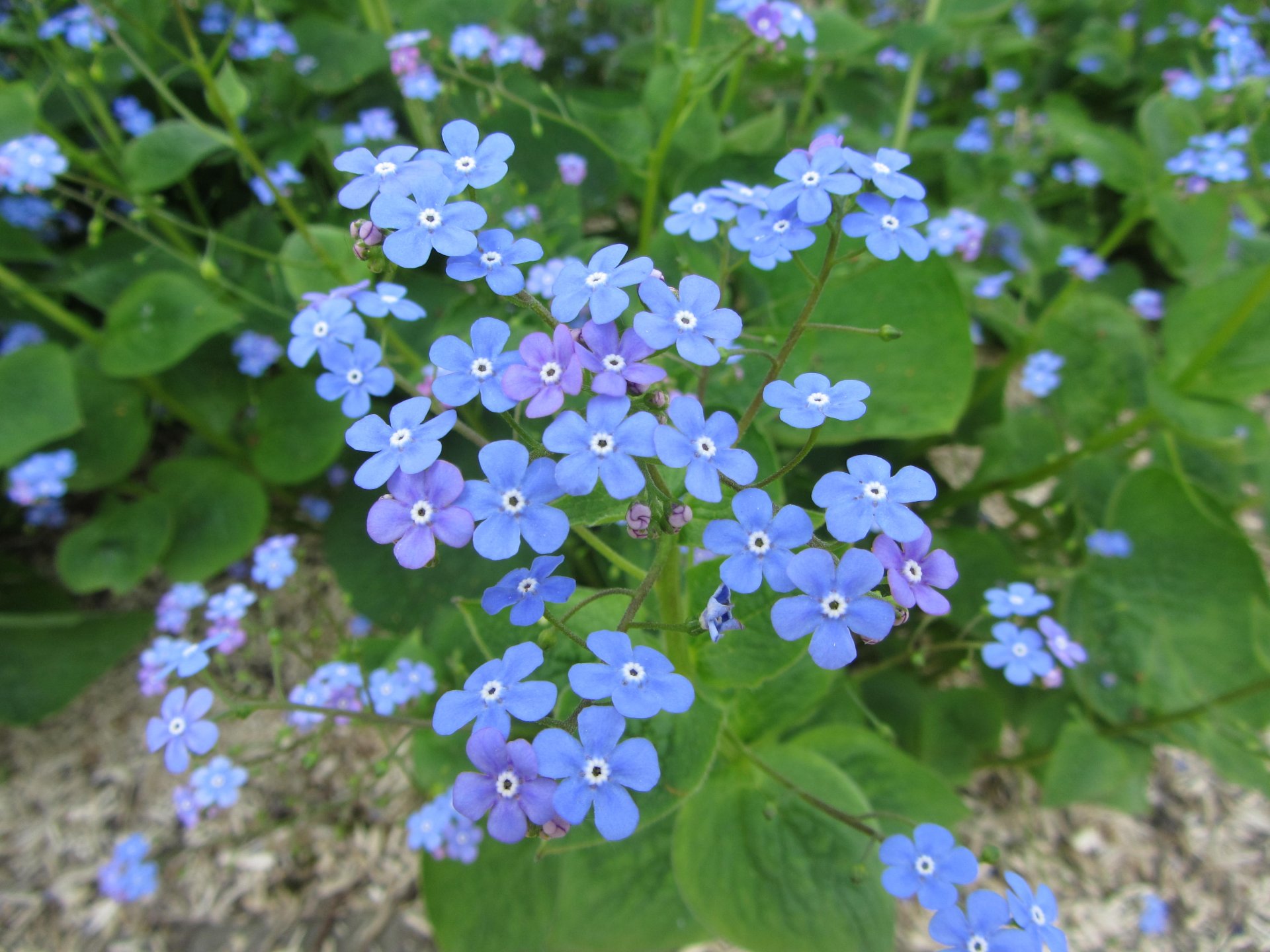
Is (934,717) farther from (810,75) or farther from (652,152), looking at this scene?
(810,75)

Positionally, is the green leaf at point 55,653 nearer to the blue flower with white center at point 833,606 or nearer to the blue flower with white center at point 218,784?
the blue flower with white center at point 218,784

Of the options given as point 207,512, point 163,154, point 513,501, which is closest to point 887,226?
point 513,501

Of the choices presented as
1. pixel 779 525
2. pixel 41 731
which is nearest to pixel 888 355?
pixel 779 525

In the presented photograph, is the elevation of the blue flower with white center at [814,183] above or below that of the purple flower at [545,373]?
above

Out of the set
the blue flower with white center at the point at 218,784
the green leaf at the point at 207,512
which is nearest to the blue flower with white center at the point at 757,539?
the blue flower with white center at the point at 218,784

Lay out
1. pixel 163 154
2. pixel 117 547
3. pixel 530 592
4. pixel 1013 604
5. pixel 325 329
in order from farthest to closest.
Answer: pixel 117 547 → pixel 163 154 → pixel 1013 604 → pixel 325 329 → pixel 530 592

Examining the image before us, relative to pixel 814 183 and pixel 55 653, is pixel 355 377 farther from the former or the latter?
pixel 55 653

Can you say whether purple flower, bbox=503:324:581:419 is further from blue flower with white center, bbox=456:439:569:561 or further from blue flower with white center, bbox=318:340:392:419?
blue flower with white center, bbox=318:340:392:419
